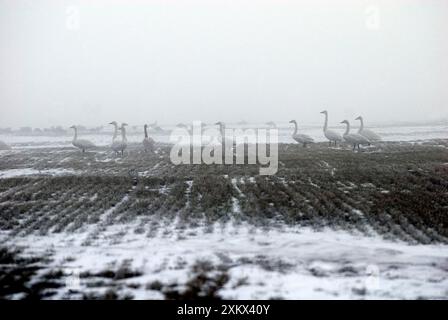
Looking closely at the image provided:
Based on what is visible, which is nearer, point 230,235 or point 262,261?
point 262,261

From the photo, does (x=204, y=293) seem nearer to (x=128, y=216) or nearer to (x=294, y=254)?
(x=294, y=254)

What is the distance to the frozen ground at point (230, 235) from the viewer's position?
6.58 metres

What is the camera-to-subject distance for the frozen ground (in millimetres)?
6582

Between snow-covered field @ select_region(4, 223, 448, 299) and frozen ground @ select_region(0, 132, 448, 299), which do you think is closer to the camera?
snow-covered field @ select_region(4, 223, 448, 299)

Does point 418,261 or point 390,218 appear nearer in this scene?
point 418,261

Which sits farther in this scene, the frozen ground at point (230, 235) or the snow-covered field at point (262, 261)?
the frozen ground at point (230, 235)

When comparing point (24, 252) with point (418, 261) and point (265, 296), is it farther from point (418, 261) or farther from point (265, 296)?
point (418, 261)

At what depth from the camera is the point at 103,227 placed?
33.5 ft

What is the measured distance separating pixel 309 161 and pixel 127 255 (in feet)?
48.1

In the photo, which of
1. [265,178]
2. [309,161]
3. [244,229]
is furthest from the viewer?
[309,161]

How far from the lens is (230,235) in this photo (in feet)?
30.9
